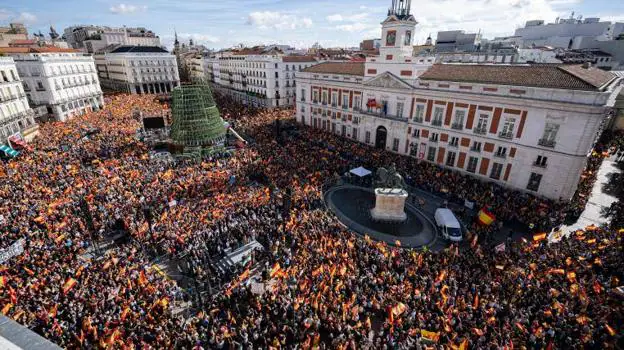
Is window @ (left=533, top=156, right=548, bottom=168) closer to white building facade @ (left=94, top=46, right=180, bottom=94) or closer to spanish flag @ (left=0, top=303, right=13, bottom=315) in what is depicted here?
spanish flag @ (left=0, top=303, right=13, bottom=315)

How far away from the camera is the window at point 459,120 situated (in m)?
35.2

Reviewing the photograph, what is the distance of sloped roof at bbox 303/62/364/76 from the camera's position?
156 ft

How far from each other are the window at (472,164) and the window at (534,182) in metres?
5.34

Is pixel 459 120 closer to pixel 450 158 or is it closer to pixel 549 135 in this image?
pixel 450 158

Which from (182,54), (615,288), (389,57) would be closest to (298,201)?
(615,288)

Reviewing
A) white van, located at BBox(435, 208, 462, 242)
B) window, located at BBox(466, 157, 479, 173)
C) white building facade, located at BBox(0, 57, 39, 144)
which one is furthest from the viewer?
white building facade, located at BBox(0, 57, 39, 144)

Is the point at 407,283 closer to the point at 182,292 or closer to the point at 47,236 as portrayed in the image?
the point at 182,292

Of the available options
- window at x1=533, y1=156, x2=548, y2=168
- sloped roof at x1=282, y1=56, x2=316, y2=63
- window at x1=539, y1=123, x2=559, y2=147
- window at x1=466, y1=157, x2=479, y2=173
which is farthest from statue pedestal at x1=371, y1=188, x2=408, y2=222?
sloped roof at x1=282, y1=56, x2=316, y2=63

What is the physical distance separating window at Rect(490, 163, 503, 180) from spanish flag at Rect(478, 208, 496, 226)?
10.2 metres

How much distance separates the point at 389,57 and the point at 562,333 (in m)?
35.4

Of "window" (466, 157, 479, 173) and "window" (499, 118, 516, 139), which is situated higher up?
"window" (499, 118, 516, 139)

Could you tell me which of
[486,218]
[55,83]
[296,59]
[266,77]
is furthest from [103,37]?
[486,218]

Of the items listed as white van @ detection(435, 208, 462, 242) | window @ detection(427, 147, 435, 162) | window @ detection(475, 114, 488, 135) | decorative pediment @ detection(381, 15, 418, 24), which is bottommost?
white van @ detection(435, 208, 462, 242)

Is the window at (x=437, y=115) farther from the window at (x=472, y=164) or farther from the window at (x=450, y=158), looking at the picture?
the window at (x=472, y=164)
